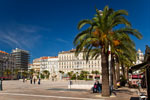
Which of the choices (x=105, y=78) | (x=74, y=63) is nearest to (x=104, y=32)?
(x=105, y=78)

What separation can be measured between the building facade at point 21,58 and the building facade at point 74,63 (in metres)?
61.4

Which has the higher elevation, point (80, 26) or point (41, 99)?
point (80, 26)

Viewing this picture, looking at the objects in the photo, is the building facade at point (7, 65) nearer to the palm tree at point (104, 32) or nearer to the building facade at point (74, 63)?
the building facade at point (74, 63)

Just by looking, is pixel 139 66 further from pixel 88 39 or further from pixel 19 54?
pixel 19 54

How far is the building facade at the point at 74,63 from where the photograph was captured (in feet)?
381

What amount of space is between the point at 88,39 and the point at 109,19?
2.51m

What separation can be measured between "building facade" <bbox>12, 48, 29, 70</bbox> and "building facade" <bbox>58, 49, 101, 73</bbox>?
61357mm

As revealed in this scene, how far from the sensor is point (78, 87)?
86.6ft

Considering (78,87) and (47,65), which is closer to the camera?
(78,87)

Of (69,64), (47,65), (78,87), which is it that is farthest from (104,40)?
(47,65)

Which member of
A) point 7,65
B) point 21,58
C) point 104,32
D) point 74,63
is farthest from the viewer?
point 21,58

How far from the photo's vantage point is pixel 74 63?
400ft

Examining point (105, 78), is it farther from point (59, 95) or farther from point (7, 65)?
point (7, 65)

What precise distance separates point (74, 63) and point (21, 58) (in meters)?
71.5
